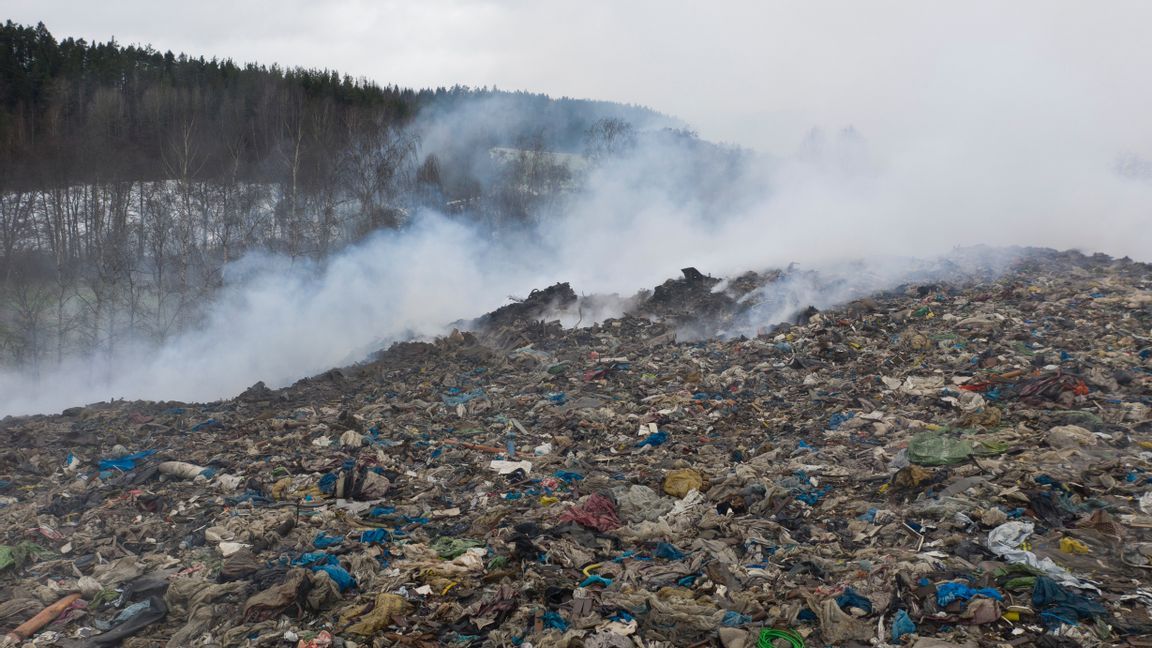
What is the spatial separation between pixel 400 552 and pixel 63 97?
24911 mm

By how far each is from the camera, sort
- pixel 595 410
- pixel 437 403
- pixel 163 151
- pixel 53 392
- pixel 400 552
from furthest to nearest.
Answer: pixel 163 151 < pixel 53 392 < pixel 437 403 < pixel 595 410 < pixel 400 552

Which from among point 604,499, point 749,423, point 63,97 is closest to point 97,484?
point 604,499

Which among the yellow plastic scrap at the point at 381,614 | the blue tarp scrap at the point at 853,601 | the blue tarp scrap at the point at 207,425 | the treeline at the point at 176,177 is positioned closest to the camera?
the blue tarp scrap at the point at 853,601

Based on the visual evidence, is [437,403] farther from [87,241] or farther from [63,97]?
[63,97]

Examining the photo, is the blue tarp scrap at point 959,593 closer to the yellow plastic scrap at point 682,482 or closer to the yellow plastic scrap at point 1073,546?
the yellow plastic scrap at point 1073,546

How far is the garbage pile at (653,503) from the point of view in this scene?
3.79m

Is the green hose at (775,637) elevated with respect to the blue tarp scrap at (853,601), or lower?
lower

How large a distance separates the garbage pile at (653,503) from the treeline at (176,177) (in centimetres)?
851

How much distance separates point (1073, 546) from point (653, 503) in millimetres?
2778

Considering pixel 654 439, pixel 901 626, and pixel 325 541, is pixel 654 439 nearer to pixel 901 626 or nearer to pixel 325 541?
pixel 325 541

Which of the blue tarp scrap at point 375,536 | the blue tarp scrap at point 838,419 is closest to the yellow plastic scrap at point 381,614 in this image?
the blue tarp scrap at point 375,536

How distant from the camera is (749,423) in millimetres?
7715

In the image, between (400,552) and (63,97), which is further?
(63,97)

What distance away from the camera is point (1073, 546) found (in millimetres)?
3934
